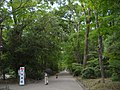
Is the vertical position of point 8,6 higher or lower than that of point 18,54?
higher

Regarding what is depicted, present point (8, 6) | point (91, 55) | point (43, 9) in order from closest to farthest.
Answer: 1. point (8, 6)
2. point (43, 9)
3. point (91, 55)

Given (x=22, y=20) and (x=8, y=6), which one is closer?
(x=8, y=6)

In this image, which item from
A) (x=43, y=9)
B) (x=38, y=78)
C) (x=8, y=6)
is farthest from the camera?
(x=38, y=78)

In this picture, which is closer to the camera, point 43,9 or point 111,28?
point 111,28

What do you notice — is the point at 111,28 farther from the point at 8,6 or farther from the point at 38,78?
the point at 38,78

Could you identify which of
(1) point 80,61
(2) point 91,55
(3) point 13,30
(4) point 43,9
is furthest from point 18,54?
(1) point 80,61

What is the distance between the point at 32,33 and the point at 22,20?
3.37 metres

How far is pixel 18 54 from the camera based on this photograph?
23609 mm

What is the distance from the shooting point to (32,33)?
22.7 metres

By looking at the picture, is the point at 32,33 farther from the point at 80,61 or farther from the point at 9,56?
the point at 80,61

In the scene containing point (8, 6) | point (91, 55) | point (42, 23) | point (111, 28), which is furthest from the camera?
point (91, 55)

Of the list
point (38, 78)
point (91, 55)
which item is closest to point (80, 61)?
point (91, 55)

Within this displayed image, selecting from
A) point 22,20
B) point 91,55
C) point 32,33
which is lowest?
point 91,55

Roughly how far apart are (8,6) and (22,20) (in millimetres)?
3603
